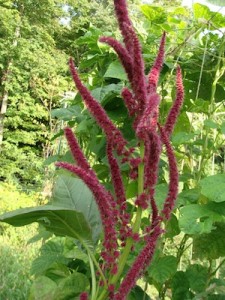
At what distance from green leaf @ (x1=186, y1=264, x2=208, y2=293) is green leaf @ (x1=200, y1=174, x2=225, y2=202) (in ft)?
0.98

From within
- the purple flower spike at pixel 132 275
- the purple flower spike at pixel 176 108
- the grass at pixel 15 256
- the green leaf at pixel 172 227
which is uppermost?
the purple flower spike at pixel 176 108

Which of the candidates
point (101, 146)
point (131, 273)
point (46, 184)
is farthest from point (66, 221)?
point (46, 184)

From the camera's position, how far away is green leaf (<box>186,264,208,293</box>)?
1190 millimetres

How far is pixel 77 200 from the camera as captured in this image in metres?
0.95

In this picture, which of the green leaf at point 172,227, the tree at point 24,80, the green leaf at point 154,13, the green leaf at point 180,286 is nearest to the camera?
the green leaf at point 180,286

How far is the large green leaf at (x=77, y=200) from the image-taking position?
94 cm

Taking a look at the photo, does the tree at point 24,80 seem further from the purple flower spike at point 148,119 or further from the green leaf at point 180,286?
the purple flower spike at point 148,119

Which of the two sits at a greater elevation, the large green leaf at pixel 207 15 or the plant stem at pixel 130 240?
the large green leaf at pixel 207 15

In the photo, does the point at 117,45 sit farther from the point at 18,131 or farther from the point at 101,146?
the point at 18,131

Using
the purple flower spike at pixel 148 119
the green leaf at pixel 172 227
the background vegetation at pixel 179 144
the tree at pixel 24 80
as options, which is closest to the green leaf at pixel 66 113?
the background vegetation at pixel 179 144

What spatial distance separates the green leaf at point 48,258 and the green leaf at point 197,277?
41 centimetres

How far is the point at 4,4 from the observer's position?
12633mm

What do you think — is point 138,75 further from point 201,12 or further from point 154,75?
point 201,12

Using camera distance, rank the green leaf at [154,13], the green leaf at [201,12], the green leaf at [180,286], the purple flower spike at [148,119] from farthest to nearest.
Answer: the green leaf at [154,13], the green leaf at [201,12], the green leaf at [180,286], the purple flower spike at [148,119]
